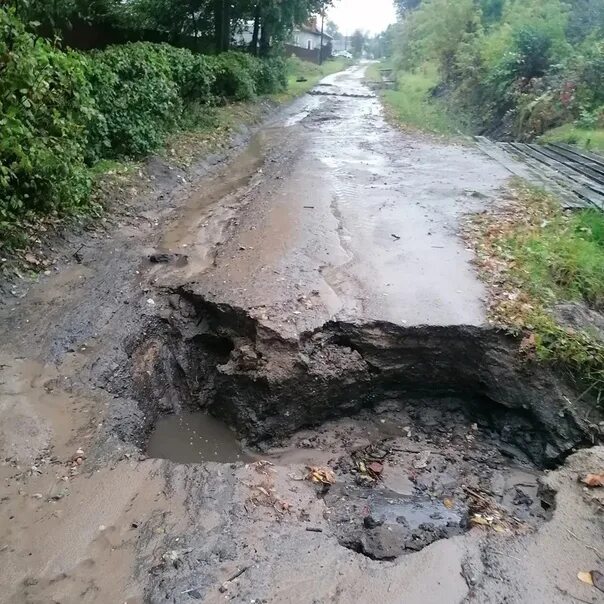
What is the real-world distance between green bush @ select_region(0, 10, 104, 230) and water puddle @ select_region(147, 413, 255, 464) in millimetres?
2639

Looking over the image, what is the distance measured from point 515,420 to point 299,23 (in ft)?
60.5

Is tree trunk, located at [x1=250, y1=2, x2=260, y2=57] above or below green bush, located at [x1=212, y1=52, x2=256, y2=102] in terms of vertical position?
above

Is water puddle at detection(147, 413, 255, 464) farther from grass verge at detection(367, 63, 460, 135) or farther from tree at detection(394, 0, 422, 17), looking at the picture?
tree at detection(394, 0, 422, 17)

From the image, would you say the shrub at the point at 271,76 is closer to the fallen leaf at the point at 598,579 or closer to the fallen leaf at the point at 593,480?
the fallen leaf at the point at 593,480

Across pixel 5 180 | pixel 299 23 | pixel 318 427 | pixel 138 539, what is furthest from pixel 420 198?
pixel 299 23

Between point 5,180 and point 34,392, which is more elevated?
point 5,180

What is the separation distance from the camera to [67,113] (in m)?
6.06

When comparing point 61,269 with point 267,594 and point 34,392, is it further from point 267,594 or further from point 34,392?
point 267,594

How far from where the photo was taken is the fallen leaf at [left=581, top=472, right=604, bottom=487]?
3.52m

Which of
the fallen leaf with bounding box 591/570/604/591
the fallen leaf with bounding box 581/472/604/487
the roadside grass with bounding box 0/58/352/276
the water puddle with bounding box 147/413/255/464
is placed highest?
the roadside grass with bounding box 0/58/352/276

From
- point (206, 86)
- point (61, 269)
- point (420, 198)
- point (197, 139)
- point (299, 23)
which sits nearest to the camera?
point (61, 269)

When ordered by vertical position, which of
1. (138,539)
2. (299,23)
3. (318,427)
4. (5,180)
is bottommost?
(318,427)

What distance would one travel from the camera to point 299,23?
19.3 m

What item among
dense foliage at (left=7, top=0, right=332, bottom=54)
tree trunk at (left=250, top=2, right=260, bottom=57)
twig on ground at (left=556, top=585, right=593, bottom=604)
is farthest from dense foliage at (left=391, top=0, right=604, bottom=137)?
twig on ground at (left=556, top=585, right=593, bottom=604)
